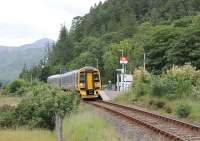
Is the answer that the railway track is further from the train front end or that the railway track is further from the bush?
the train front end

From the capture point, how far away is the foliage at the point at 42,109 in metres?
19.1

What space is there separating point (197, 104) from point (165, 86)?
627cm

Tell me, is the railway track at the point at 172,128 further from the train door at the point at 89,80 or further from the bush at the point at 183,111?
the train door at the point at 89,80

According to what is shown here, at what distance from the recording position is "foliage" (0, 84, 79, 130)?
62.7 feet

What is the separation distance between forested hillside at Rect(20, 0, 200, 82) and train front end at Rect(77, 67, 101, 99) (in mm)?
30621

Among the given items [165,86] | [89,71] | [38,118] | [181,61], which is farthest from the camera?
[181,61]

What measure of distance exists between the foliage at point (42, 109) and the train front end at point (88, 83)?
1827cm

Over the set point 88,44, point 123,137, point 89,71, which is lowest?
point 123,137

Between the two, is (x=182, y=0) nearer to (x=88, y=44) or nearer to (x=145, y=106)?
(x=88, y=44)

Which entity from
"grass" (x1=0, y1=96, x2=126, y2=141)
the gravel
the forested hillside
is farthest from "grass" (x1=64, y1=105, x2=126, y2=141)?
the forested hillside

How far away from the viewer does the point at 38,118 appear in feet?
72.8

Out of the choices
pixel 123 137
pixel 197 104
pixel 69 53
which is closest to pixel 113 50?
pixel 69 53

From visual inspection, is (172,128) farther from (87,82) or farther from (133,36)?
(133,36)

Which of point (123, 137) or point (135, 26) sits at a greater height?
point (135, 26)
